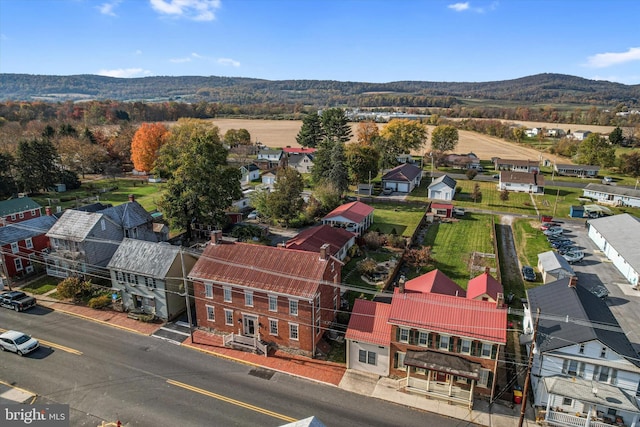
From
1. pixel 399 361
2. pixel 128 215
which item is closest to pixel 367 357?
pixel 399 361

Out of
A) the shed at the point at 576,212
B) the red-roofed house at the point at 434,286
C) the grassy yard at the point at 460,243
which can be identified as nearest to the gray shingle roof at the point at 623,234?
the shed at the point at 576,212

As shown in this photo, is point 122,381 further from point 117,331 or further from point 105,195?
point 105,195

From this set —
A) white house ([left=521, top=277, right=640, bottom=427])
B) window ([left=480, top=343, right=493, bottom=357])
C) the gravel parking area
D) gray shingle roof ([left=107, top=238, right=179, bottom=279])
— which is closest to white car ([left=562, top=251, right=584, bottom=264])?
the gravel parking area

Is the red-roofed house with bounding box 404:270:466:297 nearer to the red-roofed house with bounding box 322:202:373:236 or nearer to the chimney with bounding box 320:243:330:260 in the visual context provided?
the chimney with bounding box 320:243:330:260

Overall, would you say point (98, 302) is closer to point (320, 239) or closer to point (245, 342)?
point (245, 342)

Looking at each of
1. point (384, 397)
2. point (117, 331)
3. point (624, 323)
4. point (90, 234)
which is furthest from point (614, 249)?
point (90, 234)

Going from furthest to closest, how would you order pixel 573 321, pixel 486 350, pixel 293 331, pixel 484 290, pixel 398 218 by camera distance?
1. pixel 398 218
2. pixel 484 290
3. pixel 293 331
4. pixel 573 321
5. pixel 486 350
